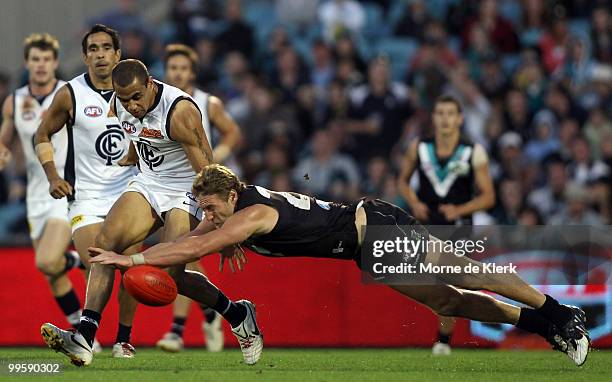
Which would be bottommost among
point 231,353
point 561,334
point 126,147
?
point 231,353

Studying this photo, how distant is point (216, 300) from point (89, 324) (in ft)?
3.21

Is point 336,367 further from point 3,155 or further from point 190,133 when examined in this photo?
point 3,155

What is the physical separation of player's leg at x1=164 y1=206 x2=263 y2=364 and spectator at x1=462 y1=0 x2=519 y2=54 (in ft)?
A: 30.7

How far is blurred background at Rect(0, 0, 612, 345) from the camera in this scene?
53.7 feet

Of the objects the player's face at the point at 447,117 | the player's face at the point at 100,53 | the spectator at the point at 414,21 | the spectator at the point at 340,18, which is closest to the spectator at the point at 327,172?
the spectator at the point at 340,18

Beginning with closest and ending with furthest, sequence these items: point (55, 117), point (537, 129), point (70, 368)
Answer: point (70, 368) → point (55, 117) → point (537, 129)

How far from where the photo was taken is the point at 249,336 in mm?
9914

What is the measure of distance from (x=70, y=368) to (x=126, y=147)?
2.40m

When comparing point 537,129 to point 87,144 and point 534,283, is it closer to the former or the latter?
point 534,283

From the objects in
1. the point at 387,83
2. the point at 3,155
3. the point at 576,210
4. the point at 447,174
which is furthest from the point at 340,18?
the point at 3,155

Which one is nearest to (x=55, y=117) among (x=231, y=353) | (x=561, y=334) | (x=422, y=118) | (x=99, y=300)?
(x=99, y=300)

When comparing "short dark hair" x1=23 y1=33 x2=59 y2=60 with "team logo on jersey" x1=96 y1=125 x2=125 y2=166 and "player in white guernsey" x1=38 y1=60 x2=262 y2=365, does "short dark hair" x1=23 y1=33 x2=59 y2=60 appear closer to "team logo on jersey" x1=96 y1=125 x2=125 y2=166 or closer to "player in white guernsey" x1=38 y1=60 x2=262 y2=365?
"team logo on jersey" x1=96 y1=125 x2=125 y2=166

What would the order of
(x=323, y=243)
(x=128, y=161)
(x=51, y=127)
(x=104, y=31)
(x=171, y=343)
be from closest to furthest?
(x=323, y=243) < (x=128, y=161) < (x=51, y=127) < (x=104, y=31) < (x=171, y=343)

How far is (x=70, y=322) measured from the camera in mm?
12219
